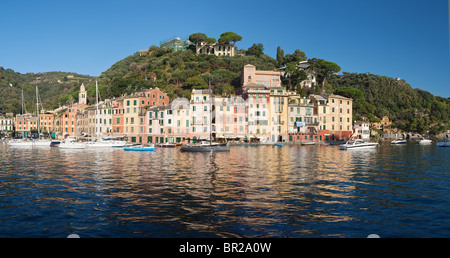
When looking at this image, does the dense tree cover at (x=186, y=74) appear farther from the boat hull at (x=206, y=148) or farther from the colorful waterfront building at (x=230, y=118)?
the boat hull at (x=206, y=148)

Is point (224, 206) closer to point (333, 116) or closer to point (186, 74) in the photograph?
point (333, 116)

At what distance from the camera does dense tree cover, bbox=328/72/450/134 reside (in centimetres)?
14412

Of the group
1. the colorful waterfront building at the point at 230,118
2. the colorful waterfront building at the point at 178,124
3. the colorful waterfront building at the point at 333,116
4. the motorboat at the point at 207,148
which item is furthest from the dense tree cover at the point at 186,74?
the motorboat at the point at 207,148

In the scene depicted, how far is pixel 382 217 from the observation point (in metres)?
13.8

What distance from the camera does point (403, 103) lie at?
155875mm

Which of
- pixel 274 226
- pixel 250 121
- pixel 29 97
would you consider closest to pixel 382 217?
pixel 274 226

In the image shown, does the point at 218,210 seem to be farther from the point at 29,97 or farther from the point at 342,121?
the point at 29,97

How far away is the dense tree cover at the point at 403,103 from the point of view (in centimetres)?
14412

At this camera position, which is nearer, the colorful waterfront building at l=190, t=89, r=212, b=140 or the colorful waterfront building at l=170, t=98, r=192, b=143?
the colorful waterfront building at l=190, t=89, r=212, b=140

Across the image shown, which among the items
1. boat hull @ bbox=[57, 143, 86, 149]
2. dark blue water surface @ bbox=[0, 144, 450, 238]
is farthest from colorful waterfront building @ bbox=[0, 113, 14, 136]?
dark blue water surface @ bbox=[0, 144, 450, 238]

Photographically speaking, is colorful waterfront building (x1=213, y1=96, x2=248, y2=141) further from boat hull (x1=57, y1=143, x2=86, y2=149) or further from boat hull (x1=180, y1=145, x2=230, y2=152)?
boat hull (x1=57, y1=143, x2=86, y2=149)

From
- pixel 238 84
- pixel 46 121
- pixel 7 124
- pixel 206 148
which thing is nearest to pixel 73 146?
pixel 206 148
